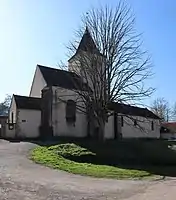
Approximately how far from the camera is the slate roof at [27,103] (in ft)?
136

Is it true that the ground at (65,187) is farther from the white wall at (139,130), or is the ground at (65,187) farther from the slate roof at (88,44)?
the white wall at (139,130)

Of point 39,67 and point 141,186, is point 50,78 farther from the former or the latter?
point 141,186

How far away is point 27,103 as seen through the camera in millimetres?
42469

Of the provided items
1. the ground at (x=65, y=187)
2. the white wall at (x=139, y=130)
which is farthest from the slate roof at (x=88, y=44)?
the ground at (x=65, y=187)

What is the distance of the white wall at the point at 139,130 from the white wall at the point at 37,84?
14.5 meters

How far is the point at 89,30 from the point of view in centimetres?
3866

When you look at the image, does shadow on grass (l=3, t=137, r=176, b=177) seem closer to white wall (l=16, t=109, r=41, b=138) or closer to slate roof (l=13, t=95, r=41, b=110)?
white wall (l=16, t=109, r=41, b=138)

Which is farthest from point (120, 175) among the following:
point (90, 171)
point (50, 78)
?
point (50, 78)

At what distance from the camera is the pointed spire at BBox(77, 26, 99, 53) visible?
38.2 meters

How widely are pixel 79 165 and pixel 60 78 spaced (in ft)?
93.0

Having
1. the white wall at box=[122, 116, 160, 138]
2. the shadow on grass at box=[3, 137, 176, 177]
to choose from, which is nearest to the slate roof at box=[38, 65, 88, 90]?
the shadow on grass at box=[3, 137, 176, 177]

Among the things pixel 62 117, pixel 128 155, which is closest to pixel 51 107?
pixel 62 117

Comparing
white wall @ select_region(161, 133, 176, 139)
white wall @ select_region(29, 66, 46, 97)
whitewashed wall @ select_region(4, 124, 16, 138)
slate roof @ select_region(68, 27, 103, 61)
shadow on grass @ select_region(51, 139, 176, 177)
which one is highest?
slate roof @ select_region(68, 27, 103, 61)

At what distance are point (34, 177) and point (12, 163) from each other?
14.9 feet
